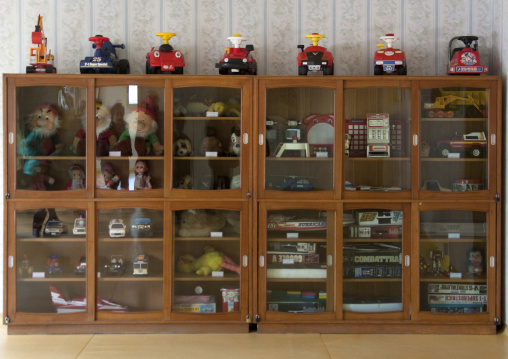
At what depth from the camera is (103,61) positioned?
4.11 m

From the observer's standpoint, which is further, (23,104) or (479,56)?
(479,56)

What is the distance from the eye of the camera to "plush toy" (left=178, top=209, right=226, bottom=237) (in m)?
4.12

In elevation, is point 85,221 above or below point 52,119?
below

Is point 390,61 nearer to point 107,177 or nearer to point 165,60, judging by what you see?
point 165,60

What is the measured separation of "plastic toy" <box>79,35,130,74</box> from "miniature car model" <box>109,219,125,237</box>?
39.1 inches

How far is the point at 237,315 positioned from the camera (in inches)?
162

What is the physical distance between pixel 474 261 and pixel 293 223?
1.23 meters


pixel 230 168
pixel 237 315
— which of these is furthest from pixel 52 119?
pixel 237 315

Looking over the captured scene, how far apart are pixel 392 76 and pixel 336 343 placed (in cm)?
175

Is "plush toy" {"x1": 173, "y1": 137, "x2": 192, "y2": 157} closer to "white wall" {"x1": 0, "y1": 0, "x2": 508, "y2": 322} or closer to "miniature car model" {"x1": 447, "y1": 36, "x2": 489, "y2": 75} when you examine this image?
"white wall" {"x1": 0, "y1": 0, "x2": 508, "y2": 322}

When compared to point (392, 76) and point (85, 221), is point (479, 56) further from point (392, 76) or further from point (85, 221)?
point (85, 221)

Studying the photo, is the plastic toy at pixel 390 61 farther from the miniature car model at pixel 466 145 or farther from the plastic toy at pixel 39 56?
the plastic toy at pixel 39 56

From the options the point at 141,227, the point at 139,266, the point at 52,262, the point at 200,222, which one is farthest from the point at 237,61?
the point at 52,262

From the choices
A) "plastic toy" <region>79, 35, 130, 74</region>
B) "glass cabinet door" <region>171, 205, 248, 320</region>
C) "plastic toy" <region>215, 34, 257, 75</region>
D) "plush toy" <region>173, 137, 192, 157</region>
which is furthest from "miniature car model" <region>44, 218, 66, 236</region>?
"plastic toy" <region>215, 34, 257, 75</region>
